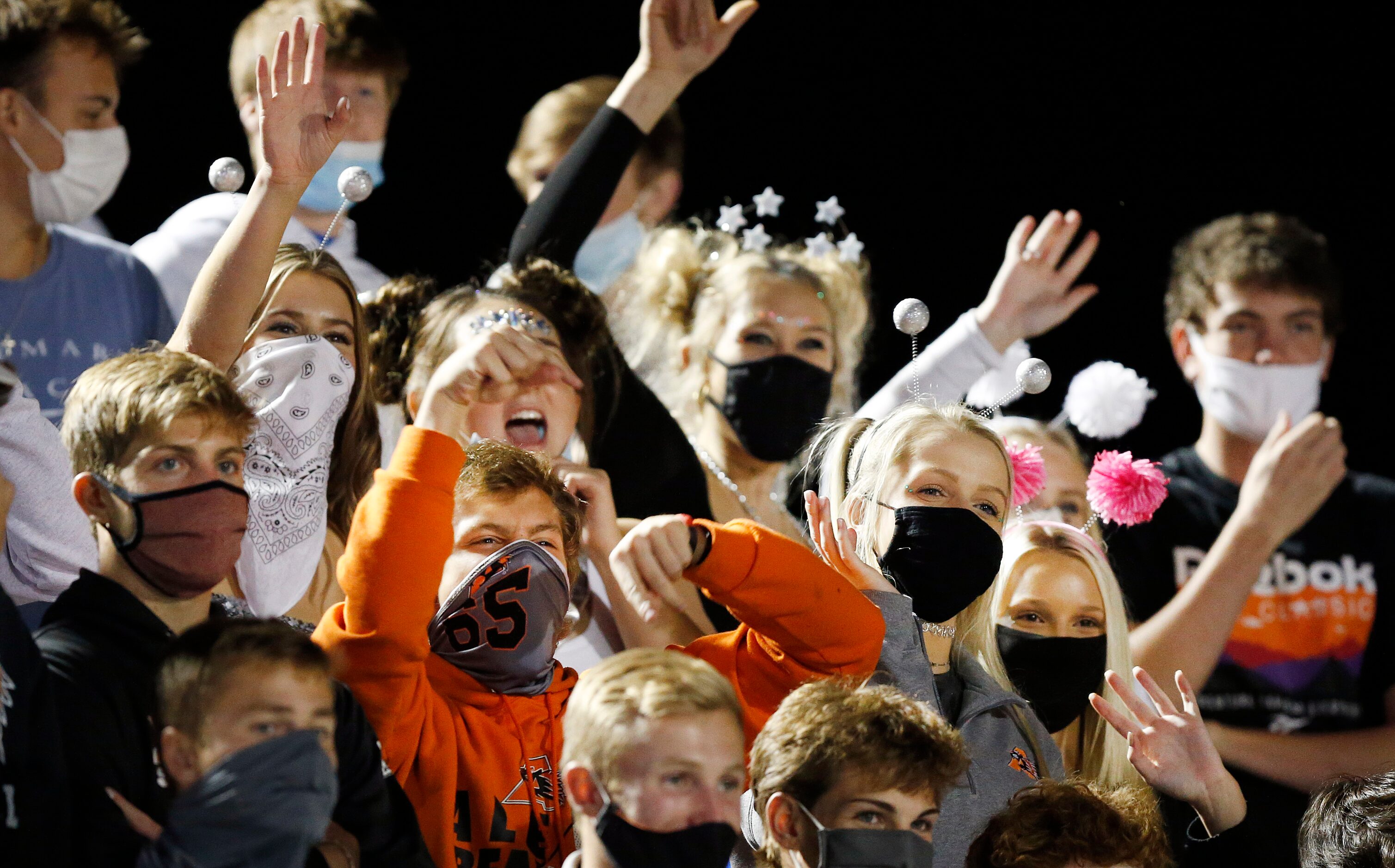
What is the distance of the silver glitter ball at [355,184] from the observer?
2912 millimetres

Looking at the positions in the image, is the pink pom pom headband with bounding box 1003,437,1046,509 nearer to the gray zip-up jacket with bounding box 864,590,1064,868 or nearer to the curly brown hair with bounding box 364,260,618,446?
the gray zip-up jacket with bounding box 864,590,1064,868

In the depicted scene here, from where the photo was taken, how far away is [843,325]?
4.04 m

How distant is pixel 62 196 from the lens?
3.30 m

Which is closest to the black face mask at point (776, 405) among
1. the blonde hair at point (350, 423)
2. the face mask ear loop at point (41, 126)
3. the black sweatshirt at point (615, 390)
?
the black sweatshirt at point (615, 390)

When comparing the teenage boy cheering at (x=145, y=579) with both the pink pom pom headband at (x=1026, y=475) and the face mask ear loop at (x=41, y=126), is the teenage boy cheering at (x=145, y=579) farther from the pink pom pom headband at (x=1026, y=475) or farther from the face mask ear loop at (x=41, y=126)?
the pink pom pom headband at (x=1026, y=475)

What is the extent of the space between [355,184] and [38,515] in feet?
3.31

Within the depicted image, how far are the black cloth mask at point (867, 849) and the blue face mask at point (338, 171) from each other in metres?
2.01

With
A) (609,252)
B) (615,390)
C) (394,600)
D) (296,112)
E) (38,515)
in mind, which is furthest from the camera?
(609,252)

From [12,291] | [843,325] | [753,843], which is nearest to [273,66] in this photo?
[12,291]

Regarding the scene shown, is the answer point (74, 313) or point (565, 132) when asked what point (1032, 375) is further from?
point (74, 313)

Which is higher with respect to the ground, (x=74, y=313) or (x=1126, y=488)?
(x=74, y=313)

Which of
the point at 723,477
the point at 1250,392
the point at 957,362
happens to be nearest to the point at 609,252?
the point at 723,477

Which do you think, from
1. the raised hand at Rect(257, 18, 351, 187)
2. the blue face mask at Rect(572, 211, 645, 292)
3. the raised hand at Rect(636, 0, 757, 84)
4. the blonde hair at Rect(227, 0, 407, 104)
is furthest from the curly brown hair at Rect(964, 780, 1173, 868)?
the blonde hair at Rect(227, 0, 407, 104)

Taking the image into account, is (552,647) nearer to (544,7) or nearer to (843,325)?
(843,325)
